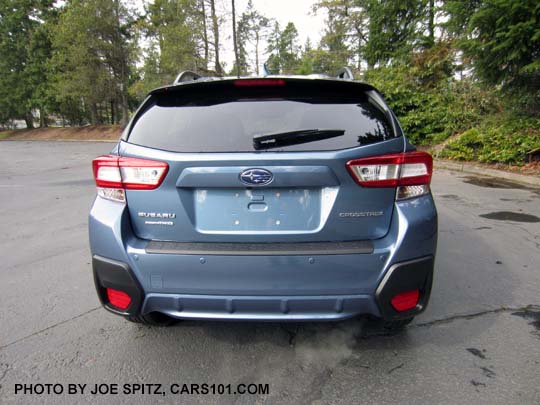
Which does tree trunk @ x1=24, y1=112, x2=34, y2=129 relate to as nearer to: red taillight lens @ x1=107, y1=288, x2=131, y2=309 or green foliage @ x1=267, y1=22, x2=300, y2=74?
green foliage @ x1=267, y1=22, x2=300, y2=74

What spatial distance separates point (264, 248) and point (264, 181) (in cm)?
36

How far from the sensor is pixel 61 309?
2.84m

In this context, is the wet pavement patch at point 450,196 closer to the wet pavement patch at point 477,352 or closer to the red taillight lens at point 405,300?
the wet pavement patch at point 477,352

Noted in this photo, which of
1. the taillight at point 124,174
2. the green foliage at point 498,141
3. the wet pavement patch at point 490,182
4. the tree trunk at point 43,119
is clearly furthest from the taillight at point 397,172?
the tree trunk at point 43,119

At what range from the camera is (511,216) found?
5.38 meters

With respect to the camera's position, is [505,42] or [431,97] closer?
[505,42]

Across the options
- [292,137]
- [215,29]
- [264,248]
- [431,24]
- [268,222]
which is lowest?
[264,248]

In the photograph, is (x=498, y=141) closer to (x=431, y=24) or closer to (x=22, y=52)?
(x=431, y=24)

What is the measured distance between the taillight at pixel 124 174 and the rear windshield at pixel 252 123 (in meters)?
0.13

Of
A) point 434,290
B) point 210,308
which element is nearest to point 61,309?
point 210,308

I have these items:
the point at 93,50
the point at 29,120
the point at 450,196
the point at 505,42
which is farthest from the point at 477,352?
the point at 29,120

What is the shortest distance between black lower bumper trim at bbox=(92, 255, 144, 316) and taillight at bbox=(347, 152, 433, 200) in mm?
1346

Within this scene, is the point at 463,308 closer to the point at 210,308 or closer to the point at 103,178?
the point at 210,308

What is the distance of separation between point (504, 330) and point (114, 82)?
4186 cm
